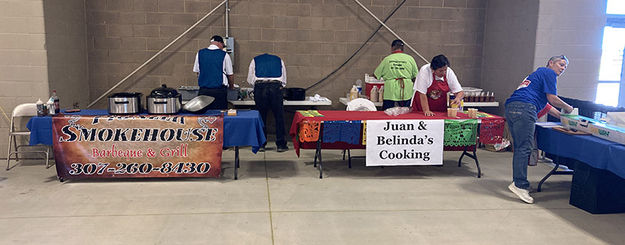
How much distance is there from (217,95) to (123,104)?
172 centimetres

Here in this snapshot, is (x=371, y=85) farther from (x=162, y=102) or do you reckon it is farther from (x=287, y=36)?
(x=162, y=102)

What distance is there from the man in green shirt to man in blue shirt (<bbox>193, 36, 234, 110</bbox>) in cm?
222

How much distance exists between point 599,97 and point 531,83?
133 inches

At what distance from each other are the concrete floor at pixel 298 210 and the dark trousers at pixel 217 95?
123cm

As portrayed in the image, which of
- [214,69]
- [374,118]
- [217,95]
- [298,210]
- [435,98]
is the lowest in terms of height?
[298,210]

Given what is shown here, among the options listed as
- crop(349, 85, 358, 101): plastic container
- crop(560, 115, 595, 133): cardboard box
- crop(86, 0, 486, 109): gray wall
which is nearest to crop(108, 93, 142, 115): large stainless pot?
crop(86, 0, 486, 109): gray wall

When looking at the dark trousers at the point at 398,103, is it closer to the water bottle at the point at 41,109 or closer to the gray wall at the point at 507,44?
the gray wall at the point at 507,44

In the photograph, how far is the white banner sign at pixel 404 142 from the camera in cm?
532

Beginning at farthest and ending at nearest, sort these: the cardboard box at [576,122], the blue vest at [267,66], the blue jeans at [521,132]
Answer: the blue vest at [267,66]
the blue jeans at [521,132]
the cardboard box at [576,122]

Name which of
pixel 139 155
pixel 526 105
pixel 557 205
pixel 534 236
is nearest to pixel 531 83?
pixel 526 105

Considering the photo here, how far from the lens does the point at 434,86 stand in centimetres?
562

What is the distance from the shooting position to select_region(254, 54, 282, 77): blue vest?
6.93 meters

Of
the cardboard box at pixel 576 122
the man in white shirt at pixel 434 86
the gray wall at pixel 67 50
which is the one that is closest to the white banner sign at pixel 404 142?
the man in white shirt at pixel 434 86

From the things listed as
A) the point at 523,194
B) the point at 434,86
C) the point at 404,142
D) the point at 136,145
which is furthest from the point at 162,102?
the point at 523,194
